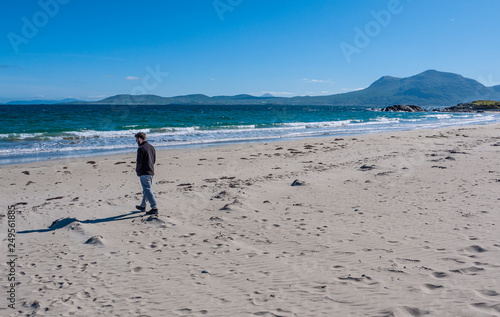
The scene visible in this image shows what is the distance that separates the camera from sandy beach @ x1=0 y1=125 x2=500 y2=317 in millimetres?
3586

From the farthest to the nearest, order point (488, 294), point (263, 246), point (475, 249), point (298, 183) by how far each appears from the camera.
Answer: point (298, 183)
point (263, 246)
point (475, 249)
point (488, 294)

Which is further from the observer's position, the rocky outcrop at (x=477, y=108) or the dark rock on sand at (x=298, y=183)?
the rocky outcrop at (x=477, y=108)

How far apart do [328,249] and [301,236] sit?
655 mm

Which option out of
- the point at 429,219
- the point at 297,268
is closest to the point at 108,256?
the point at 297,268

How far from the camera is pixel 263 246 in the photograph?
517 centimetres

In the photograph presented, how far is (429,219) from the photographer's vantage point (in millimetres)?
5918

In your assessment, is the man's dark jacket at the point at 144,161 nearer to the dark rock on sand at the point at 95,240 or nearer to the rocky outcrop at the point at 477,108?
the dark rock on sand at the point at 95,240

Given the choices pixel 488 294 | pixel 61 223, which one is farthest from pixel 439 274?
pixel 61 223

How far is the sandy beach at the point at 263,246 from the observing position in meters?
3.59

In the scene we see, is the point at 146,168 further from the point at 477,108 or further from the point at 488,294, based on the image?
the point at 477,108

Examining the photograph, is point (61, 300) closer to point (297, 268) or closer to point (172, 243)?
point (172, 243)

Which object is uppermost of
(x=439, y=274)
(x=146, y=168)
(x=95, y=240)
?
(x=146, y=168)

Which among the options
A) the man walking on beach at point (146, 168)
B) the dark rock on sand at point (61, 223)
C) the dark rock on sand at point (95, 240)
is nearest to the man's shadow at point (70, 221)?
the dark rock on sand at point (61, 223)

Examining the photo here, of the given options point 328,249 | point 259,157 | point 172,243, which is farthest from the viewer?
point 259,157
